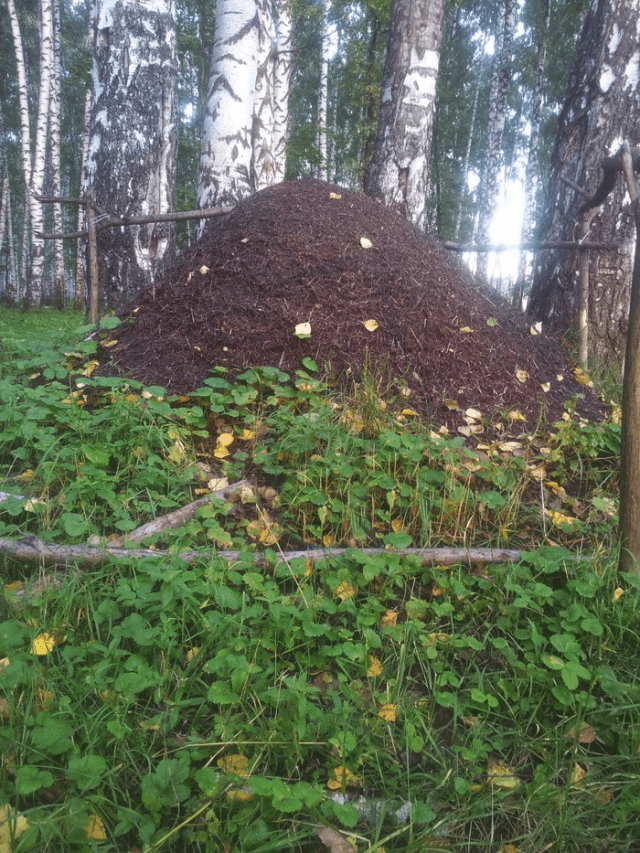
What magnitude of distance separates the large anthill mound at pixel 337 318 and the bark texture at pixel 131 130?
1.47 metres

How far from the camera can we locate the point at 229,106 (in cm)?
577

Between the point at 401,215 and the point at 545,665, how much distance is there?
3.60 metres

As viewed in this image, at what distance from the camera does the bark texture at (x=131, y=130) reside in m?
5.07

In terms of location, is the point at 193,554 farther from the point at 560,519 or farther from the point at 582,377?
the point at 582,377

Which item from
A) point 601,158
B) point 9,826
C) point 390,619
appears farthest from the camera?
point 601,158

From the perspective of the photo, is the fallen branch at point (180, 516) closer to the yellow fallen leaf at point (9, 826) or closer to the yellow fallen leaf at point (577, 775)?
the yellow fallen leaf at point (9, 826)

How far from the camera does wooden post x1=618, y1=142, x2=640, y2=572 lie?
1.79 metres

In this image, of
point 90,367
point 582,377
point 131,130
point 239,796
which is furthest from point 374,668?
point 131,130

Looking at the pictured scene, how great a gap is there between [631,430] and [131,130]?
509 centimetres

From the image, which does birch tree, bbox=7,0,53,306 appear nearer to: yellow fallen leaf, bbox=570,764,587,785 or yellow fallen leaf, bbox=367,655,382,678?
yellow fallen leaf, bbox=367,655,382,678

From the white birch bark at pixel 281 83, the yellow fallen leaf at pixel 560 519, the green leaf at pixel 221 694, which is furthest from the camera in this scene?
the white birch bark at pixel 281 83

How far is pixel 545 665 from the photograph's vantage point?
72.2 inches

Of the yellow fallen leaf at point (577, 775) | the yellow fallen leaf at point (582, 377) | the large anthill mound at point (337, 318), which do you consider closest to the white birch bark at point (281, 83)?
the large anthill mound at point (337, 318)

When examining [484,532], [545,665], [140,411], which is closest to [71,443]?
[140,411]
